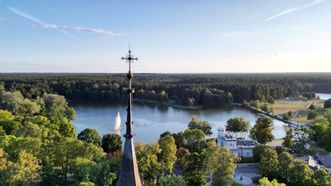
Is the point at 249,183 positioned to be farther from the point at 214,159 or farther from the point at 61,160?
the point at 61,160

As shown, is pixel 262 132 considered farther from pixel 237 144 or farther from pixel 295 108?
pixel 295 108

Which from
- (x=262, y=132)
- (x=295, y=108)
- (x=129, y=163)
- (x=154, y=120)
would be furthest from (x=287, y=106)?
(x=129, y=163)

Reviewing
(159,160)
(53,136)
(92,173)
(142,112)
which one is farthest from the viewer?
(142,112)

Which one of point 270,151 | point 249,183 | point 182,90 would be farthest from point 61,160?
point 182,90

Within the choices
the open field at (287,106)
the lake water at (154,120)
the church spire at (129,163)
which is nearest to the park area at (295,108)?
the open field at (287,106)

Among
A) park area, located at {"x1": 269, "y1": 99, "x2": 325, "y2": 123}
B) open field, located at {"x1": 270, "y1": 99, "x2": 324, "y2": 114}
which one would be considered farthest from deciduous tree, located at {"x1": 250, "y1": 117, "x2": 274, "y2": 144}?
open field, located at {"x1": 270, "y1": 99, "x2": 324, "y2": 114}

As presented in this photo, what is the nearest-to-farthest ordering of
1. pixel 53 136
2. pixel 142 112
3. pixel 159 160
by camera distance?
pixel 159 160 < pixel 53 136 < pixel 142 112

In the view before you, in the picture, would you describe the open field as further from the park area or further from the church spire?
the church spire

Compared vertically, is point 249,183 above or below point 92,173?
below

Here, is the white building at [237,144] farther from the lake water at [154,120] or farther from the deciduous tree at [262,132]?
the lake water at [154,120]
